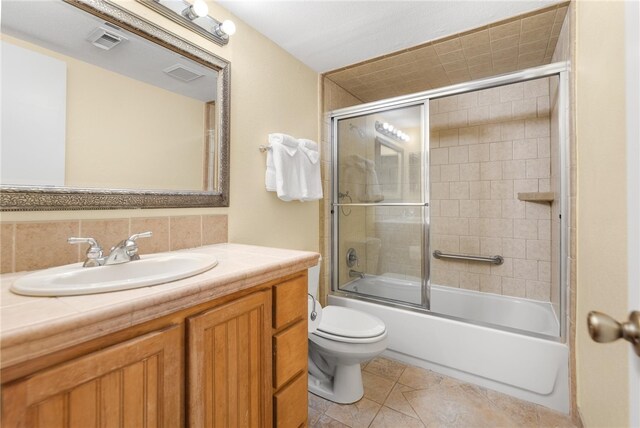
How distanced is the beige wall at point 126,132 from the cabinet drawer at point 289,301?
73cm

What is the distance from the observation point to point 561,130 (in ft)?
5.16

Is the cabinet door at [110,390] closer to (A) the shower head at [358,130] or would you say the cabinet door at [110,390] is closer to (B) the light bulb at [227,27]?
(B) the light bulb at [227,27]

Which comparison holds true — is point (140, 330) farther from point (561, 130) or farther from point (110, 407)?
point (561, 130)

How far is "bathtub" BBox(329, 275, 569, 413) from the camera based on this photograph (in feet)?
4.99

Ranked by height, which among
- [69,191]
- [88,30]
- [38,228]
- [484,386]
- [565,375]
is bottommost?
[484,386]

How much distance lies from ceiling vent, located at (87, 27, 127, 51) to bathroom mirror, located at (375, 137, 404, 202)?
1887 mm

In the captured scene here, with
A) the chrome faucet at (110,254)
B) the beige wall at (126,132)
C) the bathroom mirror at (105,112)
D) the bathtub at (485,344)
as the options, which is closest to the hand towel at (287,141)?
the bathroom mirror at (105,112)

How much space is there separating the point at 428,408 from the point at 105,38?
7.56ft

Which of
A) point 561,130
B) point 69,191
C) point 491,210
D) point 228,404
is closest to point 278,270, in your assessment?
point 228,404

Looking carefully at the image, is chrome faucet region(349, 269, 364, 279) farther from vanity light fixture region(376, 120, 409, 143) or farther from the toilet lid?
vanity light fixture region(376, 120, 409, 143)

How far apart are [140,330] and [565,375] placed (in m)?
1.99

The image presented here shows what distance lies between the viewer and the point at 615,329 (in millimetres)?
417

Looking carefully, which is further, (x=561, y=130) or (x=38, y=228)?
(x=561, y=130)

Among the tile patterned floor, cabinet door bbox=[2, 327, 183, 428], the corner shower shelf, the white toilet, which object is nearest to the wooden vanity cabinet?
cabinet door bbox=[2, 327, 183, 428]
